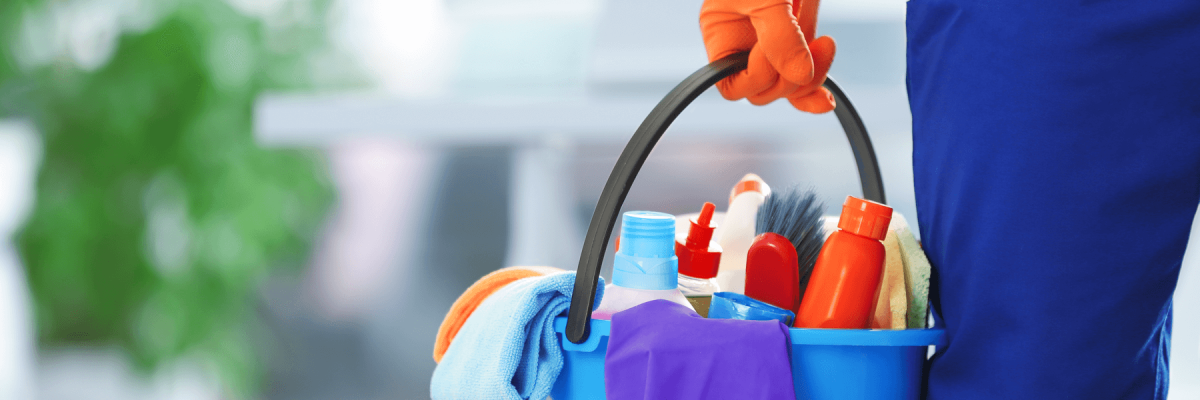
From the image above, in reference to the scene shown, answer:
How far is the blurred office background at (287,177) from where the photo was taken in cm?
108

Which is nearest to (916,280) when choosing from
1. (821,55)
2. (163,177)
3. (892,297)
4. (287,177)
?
(892,297)

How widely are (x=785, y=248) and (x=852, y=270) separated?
4 cm

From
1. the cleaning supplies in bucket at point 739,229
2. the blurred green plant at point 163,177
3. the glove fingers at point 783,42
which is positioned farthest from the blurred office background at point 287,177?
the glove fingers at point 783,42

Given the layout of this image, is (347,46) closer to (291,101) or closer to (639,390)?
(291,101)

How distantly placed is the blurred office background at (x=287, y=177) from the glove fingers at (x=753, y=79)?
0.72 metres

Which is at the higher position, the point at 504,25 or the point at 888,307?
the point at 504,25

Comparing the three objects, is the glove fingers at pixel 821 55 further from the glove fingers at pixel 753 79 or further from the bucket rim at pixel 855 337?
the bucket rim at pixel 855 337

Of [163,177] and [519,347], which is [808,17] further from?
[163,177]

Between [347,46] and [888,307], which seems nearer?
[888,307]

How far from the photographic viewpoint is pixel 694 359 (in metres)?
0.25

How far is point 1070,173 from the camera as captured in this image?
0.23m

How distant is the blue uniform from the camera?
0.23 meters

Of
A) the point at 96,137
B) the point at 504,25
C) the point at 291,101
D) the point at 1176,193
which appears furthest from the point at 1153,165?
the point at 96,137

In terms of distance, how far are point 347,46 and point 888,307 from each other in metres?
1.19
